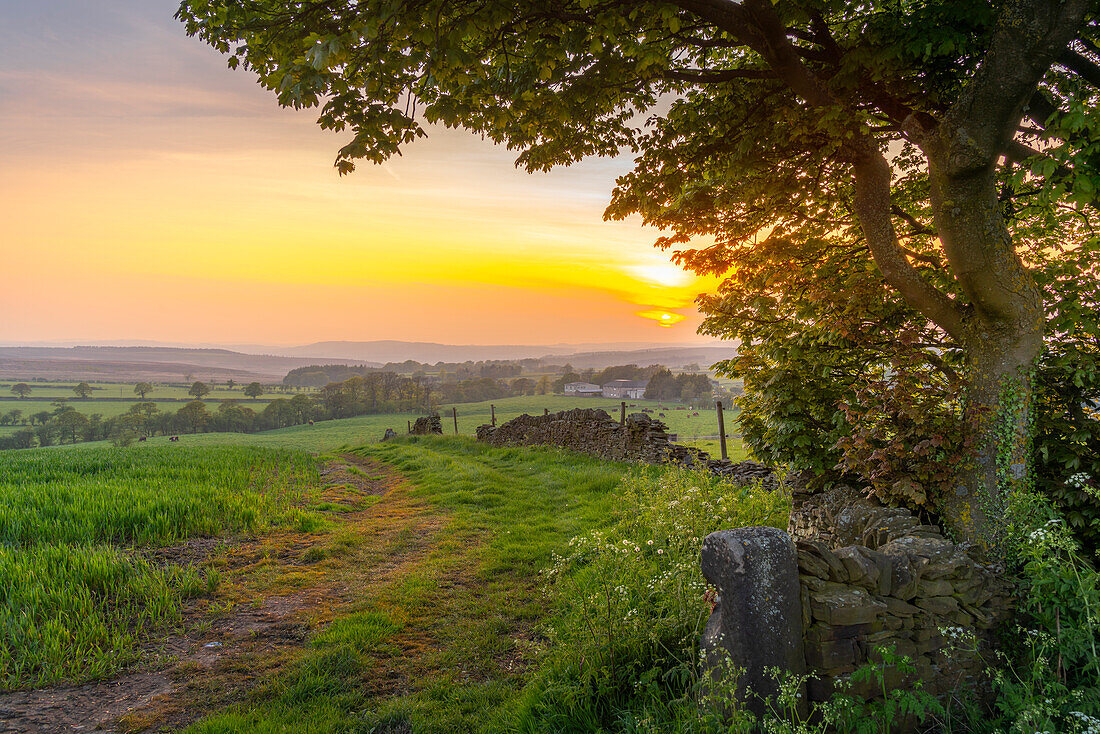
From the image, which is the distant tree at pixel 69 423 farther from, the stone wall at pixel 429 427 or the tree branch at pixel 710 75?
the tree branch at pixel 710 75

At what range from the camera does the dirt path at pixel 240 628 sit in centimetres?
363

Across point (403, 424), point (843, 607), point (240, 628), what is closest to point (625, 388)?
point (403, 424)

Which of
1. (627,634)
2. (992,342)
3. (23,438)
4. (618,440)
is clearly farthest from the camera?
(23,438)

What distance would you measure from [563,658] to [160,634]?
4347 mm

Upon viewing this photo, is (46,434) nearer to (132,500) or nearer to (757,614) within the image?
(132,500)

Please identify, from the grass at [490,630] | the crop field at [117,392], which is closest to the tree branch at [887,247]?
the grass at [490,630]

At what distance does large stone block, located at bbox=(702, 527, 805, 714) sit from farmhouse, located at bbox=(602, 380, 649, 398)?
6649 centimetres

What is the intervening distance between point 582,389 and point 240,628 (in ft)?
251

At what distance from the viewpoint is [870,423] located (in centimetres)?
512

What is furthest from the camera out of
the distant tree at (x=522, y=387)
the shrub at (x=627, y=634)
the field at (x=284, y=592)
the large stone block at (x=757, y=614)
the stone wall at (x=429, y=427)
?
the distant tree at (x=522, y=387)

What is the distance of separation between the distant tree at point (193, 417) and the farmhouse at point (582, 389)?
53.4 metres

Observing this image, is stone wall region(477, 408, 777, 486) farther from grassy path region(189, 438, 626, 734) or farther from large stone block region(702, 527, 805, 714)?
large stone block region(702, 527, 805, 714)

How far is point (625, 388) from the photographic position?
245 feet

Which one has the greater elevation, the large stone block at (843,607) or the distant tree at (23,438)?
the large stone block at (843,607)
